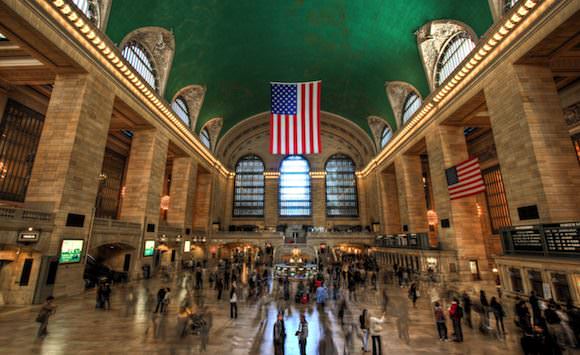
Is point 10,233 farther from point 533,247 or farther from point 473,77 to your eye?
point 473,77

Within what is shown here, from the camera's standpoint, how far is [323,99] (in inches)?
1277

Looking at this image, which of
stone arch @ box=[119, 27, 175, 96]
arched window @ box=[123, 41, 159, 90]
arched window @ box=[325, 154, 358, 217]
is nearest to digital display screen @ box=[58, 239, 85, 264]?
arched window @ box=[123, 41, 159, 90]

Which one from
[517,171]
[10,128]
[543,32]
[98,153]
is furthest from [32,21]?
[517,171]

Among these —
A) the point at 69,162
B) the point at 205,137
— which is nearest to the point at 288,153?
the point at 69,162

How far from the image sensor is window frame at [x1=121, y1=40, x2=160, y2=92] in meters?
16.6

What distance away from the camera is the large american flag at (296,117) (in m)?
16.2

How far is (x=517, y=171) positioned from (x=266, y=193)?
102 ft

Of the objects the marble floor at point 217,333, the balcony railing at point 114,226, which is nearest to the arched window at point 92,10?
the balcony railing at point 114,226

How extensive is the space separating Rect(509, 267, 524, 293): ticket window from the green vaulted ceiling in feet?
39.7

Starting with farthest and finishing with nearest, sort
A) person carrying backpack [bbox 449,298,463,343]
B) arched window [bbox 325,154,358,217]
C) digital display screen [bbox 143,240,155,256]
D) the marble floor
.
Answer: arched window [bbox 325,154,358,217] → digital display screen [bbox 143,240,155,256] → person carrying backpack [bbox 449,298,463,343] → the marble floor

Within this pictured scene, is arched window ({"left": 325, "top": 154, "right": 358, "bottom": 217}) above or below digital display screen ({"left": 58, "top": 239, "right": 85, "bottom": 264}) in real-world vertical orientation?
above

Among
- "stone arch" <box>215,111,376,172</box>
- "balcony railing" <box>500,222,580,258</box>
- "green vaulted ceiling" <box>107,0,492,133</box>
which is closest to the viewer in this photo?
"balcony railing" <box>500,222,580,258</box>

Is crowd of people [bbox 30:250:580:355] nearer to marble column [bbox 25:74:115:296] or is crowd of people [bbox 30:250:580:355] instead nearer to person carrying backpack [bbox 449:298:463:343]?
person carrying backpack [bbox 449:298:463:343]

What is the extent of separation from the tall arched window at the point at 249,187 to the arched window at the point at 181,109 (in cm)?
1629
